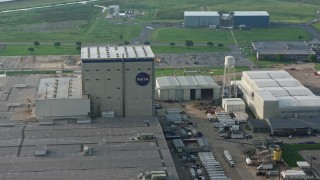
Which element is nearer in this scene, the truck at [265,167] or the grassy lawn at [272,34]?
the truck at [265,167]

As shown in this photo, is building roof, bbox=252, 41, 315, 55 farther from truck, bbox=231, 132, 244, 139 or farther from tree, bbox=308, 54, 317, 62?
truck, bbox=231, 132, 244, 139

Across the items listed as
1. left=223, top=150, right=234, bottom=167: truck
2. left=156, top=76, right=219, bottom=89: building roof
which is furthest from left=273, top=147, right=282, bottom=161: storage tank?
left=156, top=76, right=219, bottom=89: building roof

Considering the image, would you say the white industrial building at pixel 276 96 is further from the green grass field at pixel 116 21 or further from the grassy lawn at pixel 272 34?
the green grass field at pixel 116 21

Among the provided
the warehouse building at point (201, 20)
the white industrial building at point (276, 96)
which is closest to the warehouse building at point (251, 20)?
the warehouse building at point (201, 20)

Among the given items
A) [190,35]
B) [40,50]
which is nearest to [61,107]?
[40,50]

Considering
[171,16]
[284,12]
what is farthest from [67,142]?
[284,12]

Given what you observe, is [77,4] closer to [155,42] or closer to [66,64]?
[155,42]
